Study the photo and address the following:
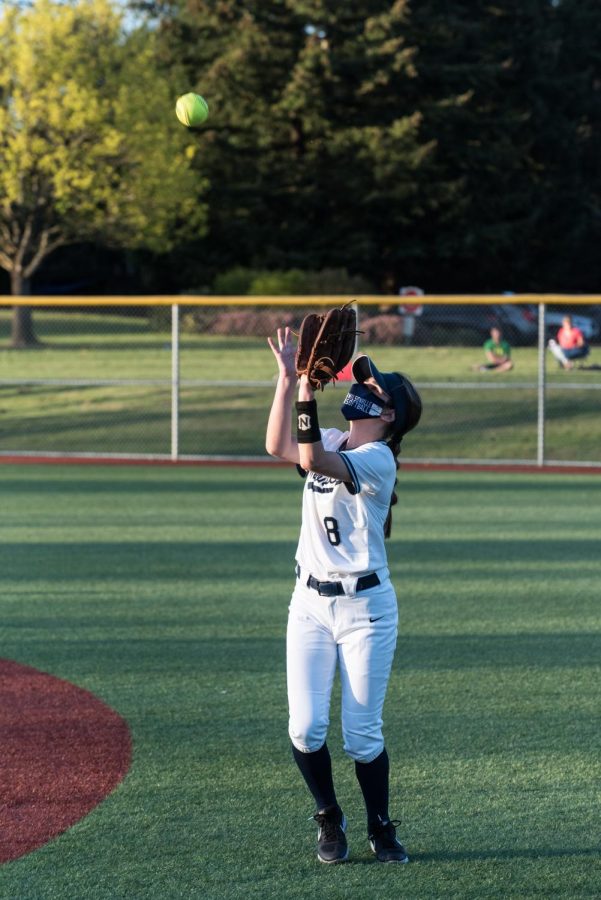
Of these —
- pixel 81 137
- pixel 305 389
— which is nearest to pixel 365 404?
pixel 305 389

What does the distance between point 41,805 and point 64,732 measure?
96 cm

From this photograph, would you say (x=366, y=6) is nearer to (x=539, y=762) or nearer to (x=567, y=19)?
(x=567, y=19)

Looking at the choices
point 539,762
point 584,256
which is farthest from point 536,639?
point 584,256

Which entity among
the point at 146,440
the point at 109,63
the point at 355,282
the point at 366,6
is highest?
the point at 366,6

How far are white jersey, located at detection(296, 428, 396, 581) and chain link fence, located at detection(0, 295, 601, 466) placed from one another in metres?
12.5

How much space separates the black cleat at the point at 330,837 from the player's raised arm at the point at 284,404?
1.26m

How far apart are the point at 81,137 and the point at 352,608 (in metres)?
28.2

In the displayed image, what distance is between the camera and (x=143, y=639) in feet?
24.8

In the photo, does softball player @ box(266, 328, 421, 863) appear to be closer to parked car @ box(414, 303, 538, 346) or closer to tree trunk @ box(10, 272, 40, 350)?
parked car @ box(414, 303, 538, 346)

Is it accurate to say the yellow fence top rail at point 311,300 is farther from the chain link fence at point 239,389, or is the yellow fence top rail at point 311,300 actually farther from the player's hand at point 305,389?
the player's hand at point 305,389

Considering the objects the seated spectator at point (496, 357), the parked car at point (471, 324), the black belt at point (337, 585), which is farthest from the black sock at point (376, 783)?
the parked car at point (471, 324)

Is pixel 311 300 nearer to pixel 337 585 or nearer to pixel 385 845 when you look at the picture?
pixel 337 585

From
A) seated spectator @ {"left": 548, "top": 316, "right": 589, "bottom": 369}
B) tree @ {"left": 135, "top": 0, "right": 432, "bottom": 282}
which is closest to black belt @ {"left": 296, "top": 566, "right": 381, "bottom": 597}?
seated spectator @ {"left": 548, "top": 316, "right": 589, "bottom": 369}

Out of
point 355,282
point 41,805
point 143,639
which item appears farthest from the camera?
point 355,282
